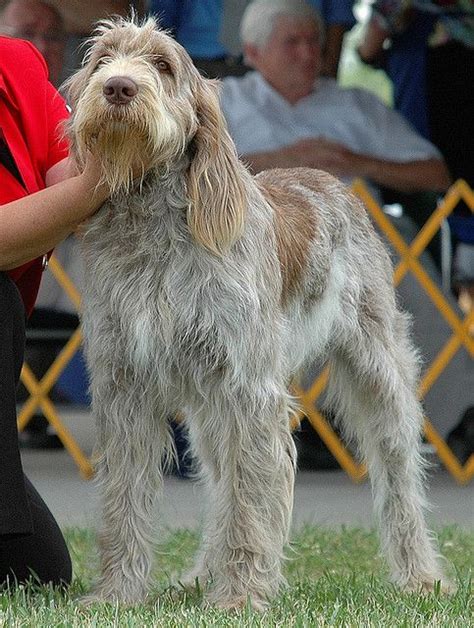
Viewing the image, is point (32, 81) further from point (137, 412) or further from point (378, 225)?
point (378, 225)

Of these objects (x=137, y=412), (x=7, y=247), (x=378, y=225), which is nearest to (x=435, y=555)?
(x=137, y=412)

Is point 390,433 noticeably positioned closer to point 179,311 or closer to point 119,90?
point 179,311

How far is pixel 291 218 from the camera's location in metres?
4.64

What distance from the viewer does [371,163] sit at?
8602 mm

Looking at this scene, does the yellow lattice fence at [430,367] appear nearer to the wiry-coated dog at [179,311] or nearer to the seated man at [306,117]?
the seated man at [306,117]

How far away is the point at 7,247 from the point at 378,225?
4.27m

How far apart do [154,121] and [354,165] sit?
16.0 feet

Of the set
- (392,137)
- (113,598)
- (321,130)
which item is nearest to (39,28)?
(321,130)

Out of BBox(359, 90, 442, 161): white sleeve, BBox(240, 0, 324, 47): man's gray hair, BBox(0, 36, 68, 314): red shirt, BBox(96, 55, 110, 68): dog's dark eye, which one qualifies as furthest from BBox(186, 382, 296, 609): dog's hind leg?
BBox(359, 90, 442, 161): white sleeve

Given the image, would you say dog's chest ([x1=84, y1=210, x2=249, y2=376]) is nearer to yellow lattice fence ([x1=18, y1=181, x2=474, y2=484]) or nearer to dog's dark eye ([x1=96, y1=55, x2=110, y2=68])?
dog's dark eye ([x1=96, y1=55, x2=110, y2=68])

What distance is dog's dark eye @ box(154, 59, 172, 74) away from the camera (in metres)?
3.95

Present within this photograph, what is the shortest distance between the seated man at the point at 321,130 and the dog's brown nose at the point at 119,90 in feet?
14.7

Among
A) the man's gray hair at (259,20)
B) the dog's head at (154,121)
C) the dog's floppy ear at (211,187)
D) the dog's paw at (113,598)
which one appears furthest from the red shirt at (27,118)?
the man's gray hair at (259,20)

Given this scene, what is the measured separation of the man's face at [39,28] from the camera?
26.8 feet
